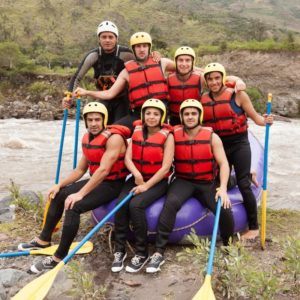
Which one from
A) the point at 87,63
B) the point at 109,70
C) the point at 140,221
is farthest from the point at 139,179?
the point at 87,63

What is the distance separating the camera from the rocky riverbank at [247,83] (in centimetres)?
1844

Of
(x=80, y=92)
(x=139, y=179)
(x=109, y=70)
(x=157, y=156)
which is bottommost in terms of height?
(x=139, y=179)

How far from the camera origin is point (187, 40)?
43.4m

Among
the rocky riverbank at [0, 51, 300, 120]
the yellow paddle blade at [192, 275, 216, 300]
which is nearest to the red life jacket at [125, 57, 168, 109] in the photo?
the yellow paddle blade at [192, 275, 216, 300]

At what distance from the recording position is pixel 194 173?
164 inches

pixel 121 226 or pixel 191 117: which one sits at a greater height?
pixel 191 117

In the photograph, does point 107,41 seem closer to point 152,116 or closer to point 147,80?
point 147,80

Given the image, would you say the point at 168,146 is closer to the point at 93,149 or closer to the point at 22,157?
the point at 93,149

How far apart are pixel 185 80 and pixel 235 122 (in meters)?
0.74

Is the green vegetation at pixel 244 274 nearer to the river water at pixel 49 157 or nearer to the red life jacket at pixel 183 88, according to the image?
the red life jacket at pixel 183 88

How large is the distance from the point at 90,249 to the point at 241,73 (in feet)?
61.5

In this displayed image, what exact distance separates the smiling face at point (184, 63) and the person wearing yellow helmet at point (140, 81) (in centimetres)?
27

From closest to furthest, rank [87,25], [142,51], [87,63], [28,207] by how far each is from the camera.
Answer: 1. [142,51]
2. [87,63]
3. [28,207]
4. [87,25]

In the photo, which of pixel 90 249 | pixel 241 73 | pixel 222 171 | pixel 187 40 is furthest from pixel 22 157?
pixel 187 40
